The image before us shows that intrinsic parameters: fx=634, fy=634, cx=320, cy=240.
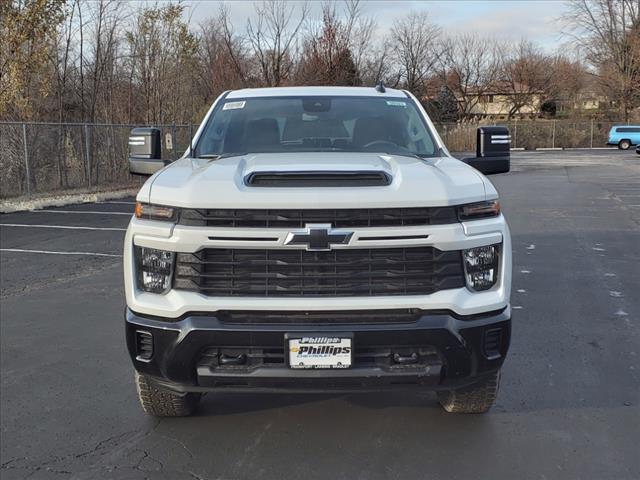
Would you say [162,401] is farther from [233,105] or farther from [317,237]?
[233,105]

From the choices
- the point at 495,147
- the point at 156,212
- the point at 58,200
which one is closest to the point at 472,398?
the point at 495,147

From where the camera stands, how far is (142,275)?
328 cm

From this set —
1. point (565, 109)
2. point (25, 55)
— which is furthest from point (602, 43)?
point (25, 55)

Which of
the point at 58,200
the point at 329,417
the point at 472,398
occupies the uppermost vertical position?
the point at 58,200

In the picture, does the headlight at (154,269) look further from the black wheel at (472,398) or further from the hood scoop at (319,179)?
the black wheel at (472,398)

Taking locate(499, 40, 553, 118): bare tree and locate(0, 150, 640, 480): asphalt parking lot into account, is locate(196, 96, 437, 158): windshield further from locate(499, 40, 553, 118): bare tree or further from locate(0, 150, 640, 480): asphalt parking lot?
locate(499, 40, 553, 118): bare tree

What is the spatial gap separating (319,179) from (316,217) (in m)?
0.27

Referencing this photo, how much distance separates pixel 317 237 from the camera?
3.05 m

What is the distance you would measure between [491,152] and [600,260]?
15.3ft

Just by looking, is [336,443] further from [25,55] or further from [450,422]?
[25,55]

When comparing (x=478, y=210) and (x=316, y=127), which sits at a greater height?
(x=316, y=127)

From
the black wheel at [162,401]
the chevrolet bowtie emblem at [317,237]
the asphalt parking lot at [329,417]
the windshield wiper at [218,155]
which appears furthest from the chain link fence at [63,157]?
the chevrolet bowtie emblem at [317,237]

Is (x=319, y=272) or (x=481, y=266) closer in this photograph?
(x=319, y=272)

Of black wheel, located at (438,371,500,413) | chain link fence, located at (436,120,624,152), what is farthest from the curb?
chain link fence, located at (436,120,624,152)
